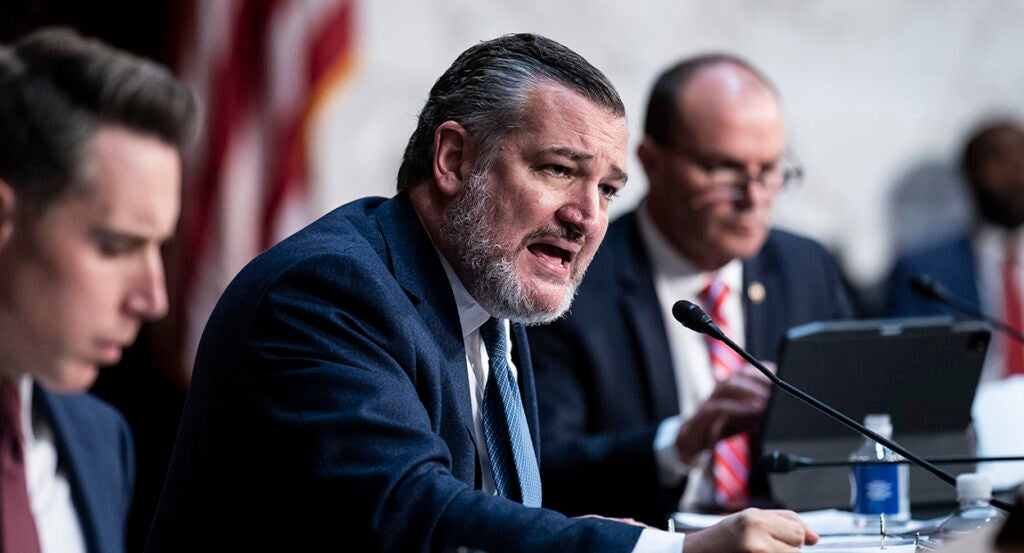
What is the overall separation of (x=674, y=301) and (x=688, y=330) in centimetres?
9

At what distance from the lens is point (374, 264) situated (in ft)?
6.95

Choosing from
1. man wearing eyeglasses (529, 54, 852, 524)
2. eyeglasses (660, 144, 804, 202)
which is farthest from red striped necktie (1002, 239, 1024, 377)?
eyeglasses (660, 144, 804, 202)

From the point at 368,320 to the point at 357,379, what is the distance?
131 mm

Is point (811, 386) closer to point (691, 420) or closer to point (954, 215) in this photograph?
point (691, 420)

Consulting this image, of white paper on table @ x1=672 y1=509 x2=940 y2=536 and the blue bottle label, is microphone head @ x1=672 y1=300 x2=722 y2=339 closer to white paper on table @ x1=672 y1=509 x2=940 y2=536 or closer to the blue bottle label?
white paper on table @ x1=672 y1=509 x2=940 y2=536

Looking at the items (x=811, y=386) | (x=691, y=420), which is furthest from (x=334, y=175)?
(x=811, y=386)

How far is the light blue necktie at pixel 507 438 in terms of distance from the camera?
2.26 meters

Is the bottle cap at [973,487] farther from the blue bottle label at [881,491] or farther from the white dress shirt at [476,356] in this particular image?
the white dress shirt at [476,356]

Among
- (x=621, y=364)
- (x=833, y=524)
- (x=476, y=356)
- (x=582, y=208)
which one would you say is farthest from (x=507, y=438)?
(x=621, y=364)

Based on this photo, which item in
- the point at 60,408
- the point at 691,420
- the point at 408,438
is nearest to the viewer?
the point at 408,438

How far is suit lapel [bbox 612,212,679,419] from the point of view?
3592 mm

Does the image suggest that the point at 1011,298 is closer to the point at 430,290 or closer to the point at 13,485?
the point at 430,290

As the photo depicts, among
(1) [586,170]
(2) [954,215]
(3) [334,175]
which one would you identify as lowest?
(2) [954,215]

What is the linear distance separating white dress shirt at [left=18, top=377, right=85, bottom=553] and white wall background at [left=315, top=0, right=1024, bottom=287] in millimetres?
2406
